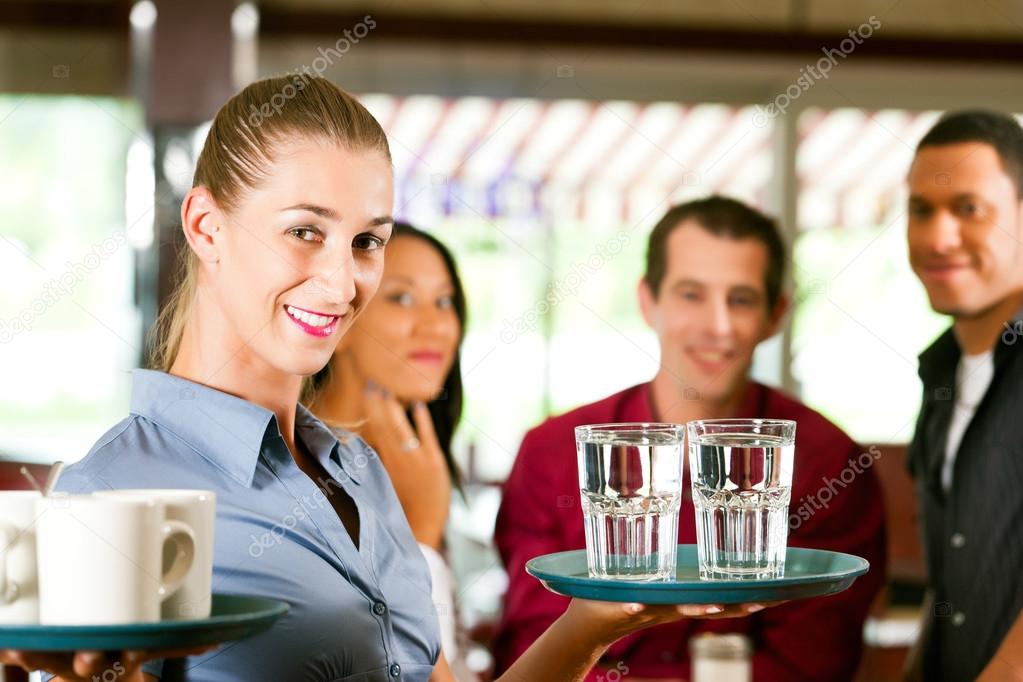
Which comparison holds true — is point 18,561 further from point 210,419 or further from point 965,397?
point 965,397

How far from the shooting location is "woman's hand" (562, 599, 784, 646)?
A: 122 centimetres

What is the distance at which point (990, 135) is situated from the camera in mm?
2695

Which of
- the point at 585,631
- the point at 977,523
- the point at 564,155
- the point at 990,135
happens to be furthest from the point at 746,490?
the point at 564,155

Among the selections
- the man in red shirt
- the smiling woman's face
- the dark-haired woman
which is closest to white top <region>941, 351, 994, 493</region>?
the man in red shirt

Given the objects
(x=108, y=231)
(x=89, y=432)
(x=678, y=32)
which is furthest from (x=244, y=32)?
(x=89, y=432)

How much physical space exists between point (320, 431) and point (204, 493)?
468 millimetres

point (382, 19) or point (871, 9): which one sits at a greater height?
point (871, 9)

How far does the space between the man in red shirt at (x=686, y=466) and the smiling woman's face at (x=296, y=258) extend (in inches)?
37.4

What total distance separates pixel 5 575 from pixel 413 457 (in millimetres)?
1626

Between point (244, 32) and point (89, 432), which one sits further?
point (89, 432)

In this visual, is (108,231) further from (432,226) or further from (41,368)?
(432,226)

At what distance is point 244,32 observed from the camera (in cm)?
375

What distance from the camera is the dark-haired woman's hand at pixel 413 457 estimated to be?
8.47 ft

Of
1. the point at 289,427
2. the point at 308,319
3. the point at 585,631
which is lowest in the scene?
Answer: the point at 585,631
